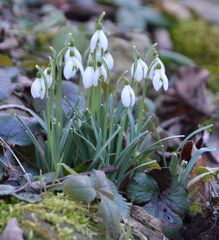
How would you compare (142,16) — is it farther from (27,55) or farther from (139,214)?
(139,214)

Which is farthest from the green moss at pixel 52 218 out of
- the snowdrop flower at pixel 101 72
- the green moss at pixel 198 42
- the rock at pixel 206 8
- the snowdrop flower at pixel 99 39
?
the rock at pixel 206 8

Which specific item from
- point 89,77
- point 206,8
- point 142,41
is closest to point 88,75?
point 89,77

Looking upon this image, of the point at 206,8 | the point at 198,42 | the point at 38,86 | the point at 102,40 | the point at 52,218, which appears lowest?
the point at 198,42

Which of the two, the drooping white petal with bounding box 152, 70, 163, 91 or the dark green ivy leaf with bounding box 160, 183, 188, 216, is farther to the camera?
the dark green ivy leaf with bounding box 160, 183, 188, 216

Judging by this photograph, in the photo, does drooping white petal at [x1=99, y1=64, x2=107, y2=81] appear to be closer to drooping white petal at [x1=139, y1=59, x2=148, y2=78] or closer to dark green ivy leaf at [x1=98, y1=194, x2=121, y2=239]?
drooping white petal at [x1=139, y1=59, x2=148, y2=78]

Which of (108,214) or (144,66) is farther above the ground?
(144,66)

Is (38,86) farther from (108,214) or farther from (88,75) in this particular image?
(108,214)

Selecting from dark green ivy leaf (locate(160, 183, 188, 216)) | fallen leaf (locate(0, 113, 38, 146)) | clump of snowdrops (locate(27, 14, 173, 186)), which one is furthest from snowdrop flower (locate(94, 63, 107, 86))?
dark green ivy leaf (locate(160, 183, 188, 216))
